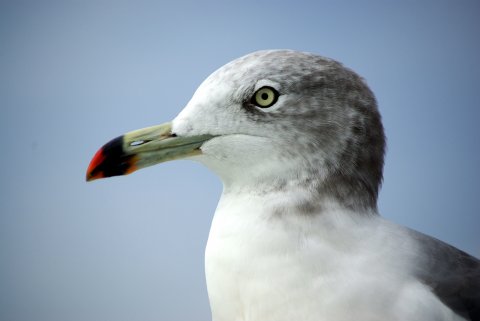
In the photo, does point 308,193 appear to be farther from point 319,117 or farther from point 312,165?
point 319,117

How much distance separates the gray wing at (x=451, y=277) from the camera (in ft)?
5.95

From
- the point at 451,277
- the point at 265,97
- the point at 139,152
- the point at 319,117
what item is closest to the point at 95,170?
the point at 139,152

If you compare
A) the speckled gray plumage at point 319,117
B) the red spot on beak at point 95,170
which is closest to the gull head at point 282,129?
the speckled gray plumage at point 319,117

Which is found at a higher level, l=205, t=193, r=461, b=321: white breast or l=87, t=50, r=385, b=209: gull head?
l=87, t=50, r=385, b=209: gull head

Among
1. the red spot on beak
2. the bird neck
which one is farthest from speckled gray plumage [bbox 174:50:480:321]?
the red spot on beak

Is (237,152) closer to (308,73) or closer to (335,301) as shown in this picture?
(308,73)

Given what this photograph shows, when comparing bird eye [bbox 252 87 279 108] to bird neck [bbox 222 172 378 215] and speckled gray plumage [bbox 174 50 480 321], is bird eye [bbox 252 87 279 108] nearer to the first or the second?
speckled gray plumage [bbox 174 50 480 321]

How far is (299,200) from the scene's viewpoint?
1851 millimetres

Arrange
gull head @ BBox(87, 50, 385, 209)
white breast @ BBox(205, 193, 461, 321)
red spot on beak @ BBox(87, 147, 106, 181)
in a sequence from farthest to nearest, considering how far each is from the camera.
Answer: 1. red spot on beak @ BBox(87, 147, 106, 181)
2. gull head @ BBox(87, 50, 385, 209)
3. white breast @ BBox(205, 193, 461, 321)

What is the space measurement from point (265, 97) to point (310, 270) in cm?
51

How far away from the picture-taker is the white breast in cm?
175

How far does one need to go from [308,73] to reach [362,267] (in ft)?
1.88

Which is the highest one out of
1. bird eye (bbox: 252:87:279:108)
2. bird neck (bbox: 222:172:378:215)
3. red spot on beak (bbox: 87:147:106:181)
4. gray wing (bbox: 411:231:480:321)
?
bird eye (bbox: 252:87:279:108)

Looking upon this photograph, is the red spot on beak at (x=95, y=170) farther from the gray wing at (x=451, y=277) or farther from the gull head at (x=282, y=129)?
the gray wing at (x=451, y=277)
